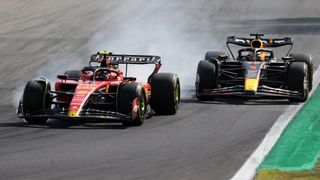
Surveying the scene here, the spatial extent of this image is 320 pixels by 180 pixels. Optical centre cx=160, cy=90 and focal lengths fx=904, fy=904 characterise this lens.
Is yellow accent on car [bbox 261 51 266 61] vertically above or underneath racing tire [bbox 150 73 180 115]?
above

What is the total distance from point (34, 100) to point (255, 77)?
6.02 metres

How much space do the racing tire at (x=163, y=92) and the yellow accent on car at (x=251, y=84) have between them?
7.88 ft

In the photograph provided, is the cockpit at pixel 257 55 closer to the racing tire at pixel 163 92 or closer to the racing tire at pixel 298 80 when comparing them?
the racing tire at pixel 298 80

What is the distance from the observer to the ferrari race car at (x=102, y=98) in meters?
18.1

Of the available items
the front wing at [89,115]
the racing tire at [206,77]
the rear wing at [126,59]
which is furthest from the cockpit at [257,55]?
the front wing at [89,115]

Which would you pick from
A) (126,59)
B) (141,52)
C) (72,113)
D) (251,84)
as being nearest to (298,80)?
(251,84)

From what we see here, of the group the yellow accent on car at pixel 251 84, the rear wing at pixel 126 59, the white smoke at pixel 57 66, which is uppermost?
the rear wing at pixel 126 59

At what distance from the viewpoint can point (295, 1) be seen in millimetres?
46594

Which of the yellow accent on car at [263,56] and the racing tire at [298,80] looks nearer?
the racing tire at [298,80]

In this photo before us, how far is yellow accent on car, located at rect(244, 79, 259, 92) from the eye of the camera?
2164cm

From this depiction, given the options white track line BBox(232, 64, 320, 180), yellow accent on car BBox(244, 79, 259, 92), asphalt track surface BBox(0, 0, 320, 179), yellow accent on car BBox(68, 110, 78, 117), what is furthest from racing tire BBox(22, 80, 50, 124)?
yellow accent on car BBox(244, 79, 259, 92)

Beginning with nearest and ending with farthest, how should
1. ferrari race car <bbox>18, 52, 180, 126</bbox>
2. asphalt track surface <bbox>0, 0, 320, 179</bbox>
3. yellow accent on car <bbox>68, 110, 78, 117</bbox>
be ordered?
1. asphalt track surface <bbox>0, 0, 320, 179</bbox>
2. yellow accent on car <bbox>68, 110, 78, 117</bbox>
3. ferrari race car <bbox>18, 52, 180, 126</bbox>

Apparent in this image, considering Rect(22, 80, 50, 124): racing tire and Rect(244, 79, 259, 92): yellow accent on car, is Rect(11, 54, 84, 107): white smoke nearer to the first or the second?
Rect(244, 79, 259, 92): yellow accent on car

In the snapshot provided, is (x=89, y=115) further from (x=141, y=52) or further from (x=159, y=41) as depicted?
(x=159, y=41)
